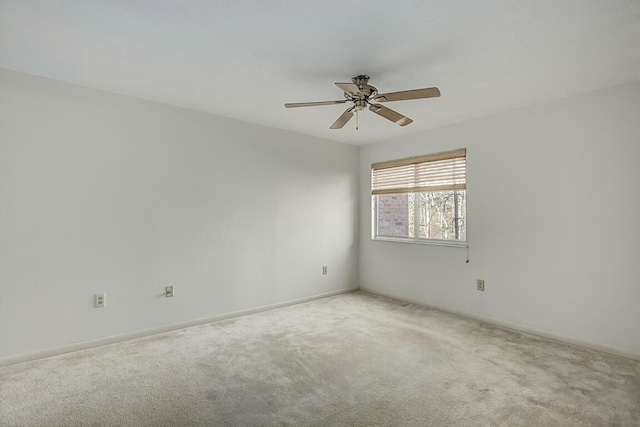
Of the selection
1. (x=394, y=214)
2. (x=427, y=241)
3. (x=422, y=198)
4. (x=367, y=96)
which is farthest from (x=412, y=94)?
(x=394, y=214)

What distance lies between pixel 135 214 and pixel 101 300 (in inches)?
32.3

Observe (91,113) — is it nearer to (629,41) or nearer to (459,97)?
(459,97)

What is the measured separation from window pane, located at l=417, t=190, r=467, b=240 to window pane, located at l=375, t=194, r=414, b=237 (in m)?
0.18

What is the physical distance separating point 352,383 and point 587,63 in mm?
2894

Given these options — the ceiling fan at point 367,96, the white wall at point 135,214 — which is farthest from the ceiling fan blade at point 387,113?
the white wall at point 135,214

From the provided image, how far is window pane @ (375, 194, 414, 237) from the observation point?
178 inches

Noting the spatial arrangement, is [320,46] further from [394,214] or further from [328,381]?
[394,214]

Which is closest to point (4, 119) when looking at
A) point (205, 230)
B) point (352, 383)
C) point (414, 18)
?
point (205, 230)

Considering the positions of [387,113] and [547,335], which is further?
[547,335]

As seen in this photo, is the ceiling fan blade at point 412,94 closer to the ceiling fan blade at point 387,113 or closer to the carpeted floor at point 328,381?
the ceiling fan blade at point 387,113

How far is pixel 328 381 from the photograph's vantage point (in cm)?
231

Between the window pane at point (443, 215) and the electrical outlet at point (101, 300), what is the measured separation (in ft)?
11.9

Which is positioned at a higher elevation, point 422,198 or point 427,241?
point 422,198

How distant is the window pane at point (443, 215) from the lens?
3938 mm
